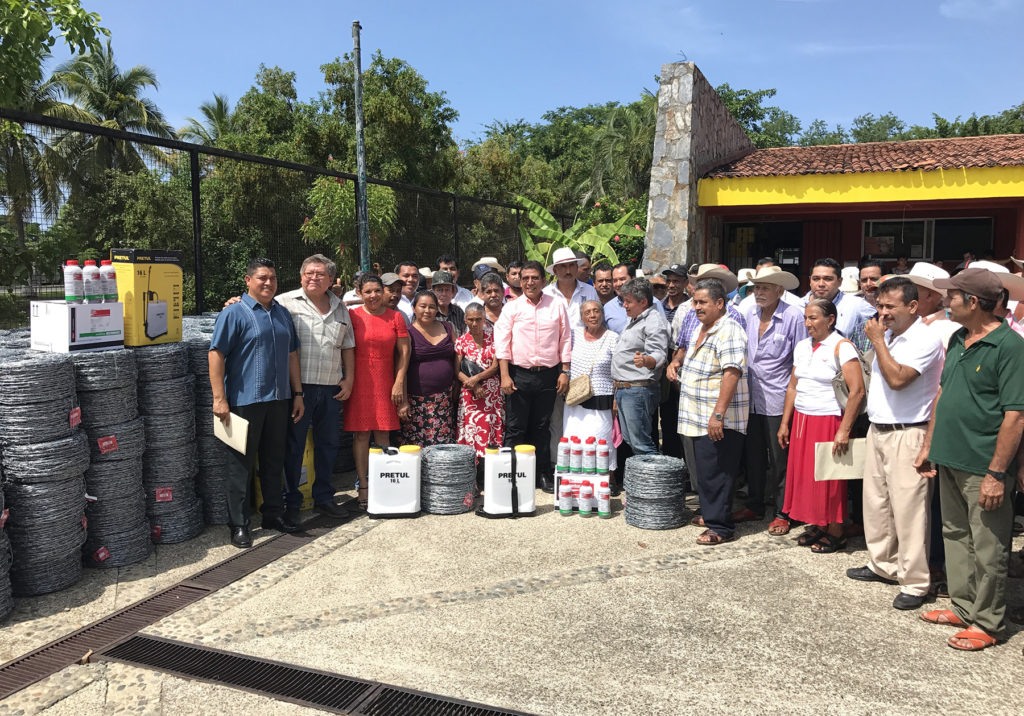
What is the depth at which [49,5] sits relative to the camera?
822 cm

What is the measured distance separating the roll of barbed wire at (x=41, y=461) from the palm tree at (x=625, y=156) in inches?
987

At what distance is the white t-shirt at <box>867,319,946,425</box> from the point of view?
15.3ft

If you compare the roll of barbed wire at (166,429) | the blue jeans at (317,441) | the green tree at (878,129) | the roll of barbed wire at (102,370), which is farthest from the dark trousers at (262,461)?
the green tree at (878,129)

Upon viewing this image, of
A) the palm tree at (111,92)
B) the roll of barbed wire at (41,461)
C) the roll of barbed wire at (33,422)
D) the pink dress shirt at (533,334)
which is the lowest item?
the roll of barbed wire at (41,461)

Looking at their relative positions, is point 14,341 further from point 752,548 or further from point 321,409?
point 752,548

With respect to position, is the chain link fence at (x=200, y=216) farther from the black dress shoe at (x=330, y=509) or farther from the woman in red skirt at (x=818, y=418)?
the woman in red skirt at (x=818, y=418)

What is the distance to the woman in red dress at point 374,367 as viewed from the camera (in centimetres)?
661

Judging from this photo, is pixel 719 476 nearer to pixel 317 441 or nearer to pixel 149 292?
pixel 317 441

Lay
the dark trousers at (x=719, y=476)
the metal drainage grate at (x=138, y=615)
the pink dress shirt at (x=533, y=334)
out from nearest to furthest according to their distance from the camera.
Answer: the metal drainage grate at (x=138, y=615)
the dark trousers at (x=719, y=476)
the pink dress shirt at (x=533, y=334)

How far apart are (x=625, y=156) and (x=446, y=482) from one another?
85.9 feet

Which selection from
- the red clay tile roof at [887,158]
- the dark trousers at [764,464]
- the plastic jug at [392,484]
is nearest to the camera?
the dark trousers at [764,464]

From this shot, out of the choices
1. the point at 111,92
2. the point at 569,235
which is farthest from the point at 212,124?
the point at 569,235

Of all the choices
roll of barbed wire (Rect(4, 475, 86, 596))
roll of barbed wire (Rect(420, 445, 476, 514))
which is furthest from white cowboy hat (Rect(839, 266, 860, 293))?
roll of barbed wire (Rect(4, 475, 86, 596))

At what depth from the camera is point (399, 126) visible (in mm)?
26594
